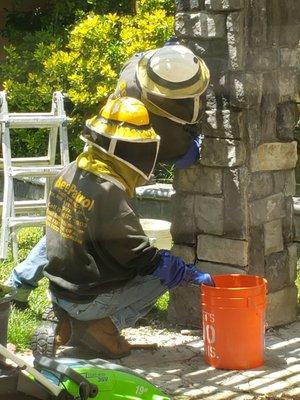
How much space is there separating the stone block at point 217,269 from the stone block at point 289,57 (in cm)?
121

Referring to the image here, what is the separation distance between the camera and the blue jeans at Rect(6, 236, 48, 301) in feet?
19.2

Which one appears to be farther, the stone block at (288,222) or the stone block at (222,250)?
the stone block at (288,222)

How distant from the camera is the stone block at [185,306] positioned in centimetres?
597

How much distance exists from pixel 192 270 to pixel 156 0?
15.6 feet

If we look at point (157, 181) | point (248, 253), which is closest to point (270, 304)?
point (248, 253)

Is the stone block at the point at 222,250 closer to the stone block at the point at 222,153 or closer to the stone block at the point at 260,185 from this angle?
the stone block at the point at 260,185

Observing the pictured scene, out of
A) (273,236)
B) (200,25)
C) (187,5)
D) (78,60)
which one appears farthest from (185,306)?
(78,60)

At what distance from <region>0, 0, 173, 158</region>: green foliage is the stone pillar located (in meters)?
3.27

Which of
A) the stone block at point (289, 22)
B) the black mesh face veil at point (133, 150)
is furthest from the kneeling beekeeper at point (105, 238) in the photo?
the stone block at point (289, 22)

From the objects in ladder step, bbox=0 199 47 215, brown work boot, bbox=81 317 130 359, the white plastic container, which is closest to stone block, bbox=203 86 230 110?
brown work boot, bbox=81 317 130 359

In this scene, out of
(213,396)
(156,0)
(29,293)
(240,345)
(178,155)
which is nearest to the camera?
(213,396)

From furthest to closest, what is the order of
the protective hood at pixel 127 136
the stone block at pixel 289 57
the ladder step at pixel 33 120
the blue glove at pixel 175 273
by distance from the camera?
the ladder step at pixel 33 120
the stone block at pixel 289 57
the blue glove at pixel 175 273
the protective hood at pixel 127 136

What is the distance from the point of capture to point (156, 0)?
948cm

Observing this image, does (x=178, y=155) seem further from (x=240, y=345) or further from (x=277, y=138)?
(x=240, y=345)
